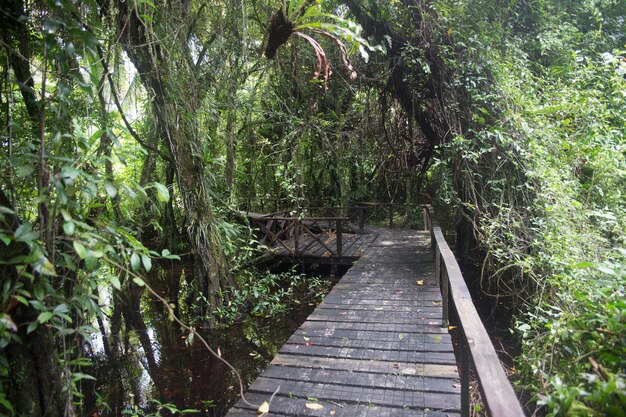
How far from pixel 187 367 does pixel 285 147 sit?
5.45m

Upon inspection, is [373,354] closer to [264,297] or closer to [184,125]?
[264,297]

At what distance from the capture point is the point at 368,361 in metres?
3.58

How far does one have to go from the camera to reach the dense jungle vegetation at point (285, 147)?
72.0 inches

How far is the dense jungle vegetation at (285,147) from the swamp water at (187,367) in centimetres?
4

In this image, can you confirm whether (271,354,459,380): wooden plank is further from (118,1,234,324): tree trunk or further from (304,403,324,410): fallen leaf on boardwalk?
(118,1,234,324): tree trunk

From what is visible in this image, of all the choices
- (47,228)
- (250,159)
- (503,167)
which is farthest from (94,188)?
(250,159)

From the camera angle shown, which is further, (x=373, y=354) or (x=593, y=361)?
(x=373, y=354)

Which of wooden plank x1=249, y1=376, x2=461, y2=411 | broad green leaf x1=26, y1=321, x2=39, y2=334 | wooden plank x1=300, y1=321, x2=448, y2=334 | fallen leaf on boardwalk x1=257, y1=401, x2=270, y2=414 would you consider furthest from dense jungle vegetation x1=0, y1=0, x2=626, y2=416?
fallen leaf on boardwalk x1=257, y1=401, x2=270, y2=414

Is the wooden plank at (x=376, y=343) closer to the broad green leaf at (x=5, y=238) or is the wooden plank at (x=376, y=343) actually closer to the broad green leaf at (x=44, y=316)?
the broad green leaf at (x=44, y=316)

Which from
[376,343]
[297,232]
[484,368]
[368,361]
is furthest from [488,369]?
[297,232]

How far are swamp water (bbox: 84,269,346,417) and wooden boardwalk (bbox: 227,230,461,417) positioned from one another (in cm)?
128

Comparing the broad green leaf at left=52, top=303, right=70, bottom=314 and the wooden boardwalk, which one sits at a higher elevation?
the broad green leaf at left=52, top=303, right=70, bottom=314

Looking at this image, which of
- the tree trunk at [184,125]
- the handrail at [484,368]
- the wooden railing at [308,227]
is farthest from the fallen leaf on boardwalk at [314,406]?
the wooden railing at [308,227]

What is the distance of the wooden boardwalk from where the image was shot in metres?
2.88
